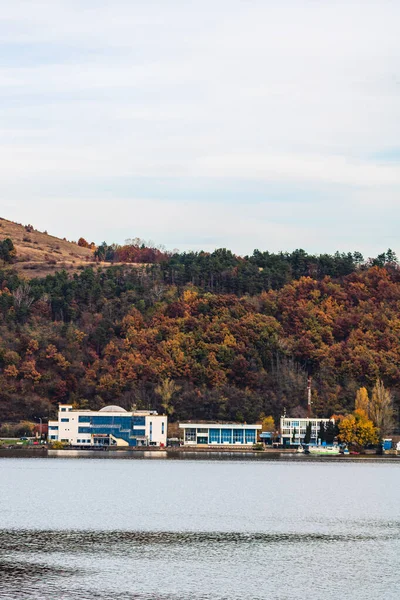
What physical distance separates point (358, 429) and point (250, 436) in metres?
20.9

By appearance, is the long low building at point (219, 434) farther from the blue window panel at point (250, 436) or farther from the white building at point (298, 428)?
the white building at point (298, 428)

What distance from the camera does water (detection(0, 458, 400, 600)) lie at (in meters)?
42.9

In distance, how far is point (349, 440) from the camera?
16625 centimetres

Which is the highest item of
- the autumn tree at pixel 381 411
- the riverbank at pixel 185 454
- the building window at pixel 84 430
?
the autumn tree at pixel 381 411

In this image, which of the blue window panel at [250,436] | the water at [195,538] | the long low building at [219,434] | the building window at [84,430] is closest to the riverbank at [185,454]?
the long low building at [219,434]

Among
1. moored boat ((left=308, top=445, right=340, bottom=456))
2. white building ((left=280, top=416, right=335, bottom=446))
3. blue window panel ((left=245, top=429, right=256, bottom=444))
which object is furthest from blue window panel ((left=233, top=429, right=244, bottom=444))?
moored boat ((left=308, top=445, right=340, bottom=456))

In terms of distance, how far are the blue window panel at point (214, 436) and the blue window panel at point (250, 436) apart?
15.4 ft

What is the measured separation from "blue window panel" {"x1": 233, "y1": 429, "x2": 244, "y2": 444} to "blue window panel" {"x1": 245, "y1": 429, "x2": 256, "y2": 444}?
86 centimetres

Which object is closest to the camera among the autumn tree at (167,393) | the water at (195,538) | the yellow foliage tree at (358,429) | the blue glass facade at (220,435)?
the water at (195,538)

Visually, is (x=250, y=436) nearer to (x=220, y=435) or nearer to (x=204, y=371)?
(x=220, y=435)

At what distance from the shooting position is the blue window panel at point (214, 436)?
17738 cm

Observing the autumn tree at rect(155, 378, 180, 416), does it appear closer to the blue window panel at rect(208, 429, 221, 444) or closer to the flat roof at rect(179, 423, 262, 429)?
the flat roof at rect(179, 423, 262, 429)

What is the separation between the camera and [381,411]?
558 feet

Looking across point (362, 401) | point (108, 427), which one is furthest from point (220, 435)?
point (362, 401)
